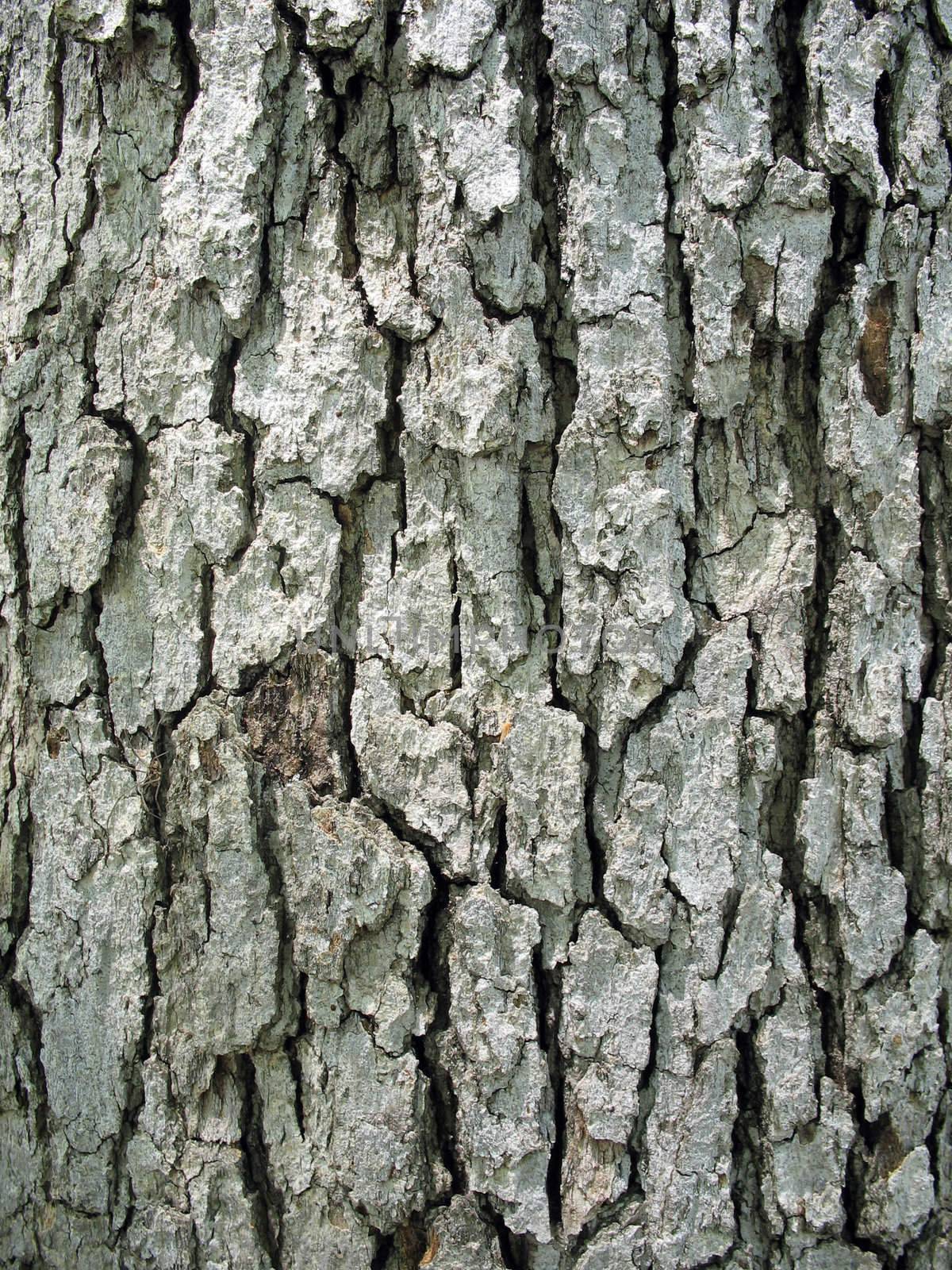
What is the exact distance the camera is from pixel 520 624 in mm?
1200

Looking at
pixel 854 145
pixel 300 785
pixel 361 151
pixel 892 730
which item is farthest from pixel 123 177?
pixel 892 730

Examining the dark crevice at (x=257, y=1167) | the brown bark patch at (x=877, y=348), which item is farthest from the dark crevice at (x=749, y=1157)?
the brown bark patch at (x=877, y=348)

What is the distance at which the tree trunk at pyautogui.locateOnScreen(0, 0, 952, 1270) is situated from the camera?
46.7 inches

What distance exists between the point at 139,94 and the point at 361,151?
1.01ft

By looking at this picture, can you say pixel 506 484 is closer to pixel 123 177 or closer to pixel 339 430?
pixel 339 430

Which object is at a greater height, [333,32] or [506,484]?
[333,32]

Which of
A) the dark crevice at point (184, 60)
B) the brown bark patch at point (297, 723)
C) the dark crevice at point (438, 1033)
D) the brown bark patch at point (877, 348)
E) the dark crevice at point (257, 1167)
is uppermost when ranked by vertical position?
the dark crevice at point (184, 60)

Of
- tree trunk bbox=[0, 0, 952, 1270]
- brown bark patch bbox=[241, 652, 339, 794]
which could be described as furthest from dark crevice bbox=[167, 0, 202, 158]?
brown bark patch bbox=[241, 652, 339, 794]

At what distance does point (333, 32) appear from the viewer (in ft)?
3.86

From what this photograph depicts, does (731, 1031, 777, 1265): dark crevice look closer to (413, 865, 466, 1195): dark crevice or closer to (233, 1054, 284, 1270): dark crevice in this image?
(413, 865, 466, 1195): dark crevice

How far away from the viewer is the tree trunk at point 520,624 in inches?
46.7

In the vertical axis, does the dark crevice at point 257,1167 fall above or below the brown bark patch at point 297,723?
below

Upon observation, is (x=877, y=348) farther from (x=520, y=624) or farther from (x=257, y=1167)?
(x=257, y=1167)

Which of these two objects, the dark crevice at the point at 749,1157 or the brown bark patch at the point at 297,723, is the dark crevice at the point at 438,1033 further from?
the dark crevice at the point at 749,1157
